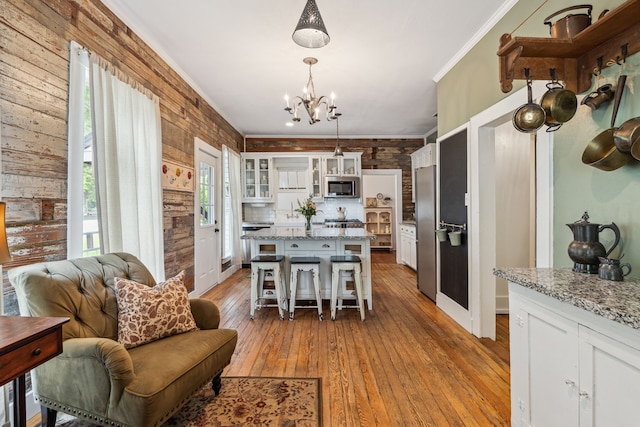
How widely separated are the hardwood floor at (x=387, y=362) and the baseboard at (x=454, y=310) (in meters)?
0.07

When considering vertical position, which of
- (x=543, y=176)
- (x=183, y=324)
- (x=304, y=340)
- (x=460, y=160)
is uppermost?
(x=460, y=160)

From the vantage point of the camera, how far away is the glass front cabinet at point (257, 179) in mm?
6547

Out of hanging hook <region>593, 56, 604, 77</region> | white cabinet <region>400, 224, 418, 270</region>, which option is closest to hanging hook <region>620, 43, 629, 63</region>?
hanging hook <region>593, 56, 604, 77</region>

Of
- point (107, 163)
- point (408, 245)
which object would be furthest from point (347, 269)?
point (408, 245)

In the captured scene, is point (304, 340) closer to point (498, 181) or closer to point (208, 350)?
point (208, 350)

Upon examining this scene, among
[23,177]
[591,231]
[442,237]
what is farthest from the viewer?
[442,237]

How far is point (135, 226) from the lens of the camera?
253 cm

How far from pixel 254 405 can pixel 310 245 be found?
76.2 inches

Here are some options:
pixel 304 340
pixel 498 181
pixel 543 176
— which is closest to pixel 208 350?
pixel 304 340

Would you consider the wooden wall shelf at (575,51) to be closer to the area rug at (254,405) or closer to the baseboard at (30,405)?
the area rug at (254,405)

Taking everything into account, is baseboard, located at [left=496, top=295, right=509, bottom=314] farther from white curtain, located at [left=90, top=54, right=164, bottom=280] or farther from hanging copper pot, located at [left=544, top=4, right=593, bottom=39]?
white curtain, located at [left=90, top=54, right=164, bottom=280]

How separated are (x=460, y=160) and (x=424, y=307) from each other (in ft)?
5.92

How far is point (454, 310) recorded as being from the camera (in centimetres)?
327

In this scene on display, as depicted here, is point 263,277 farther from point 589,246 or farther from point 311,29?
point 589,246
